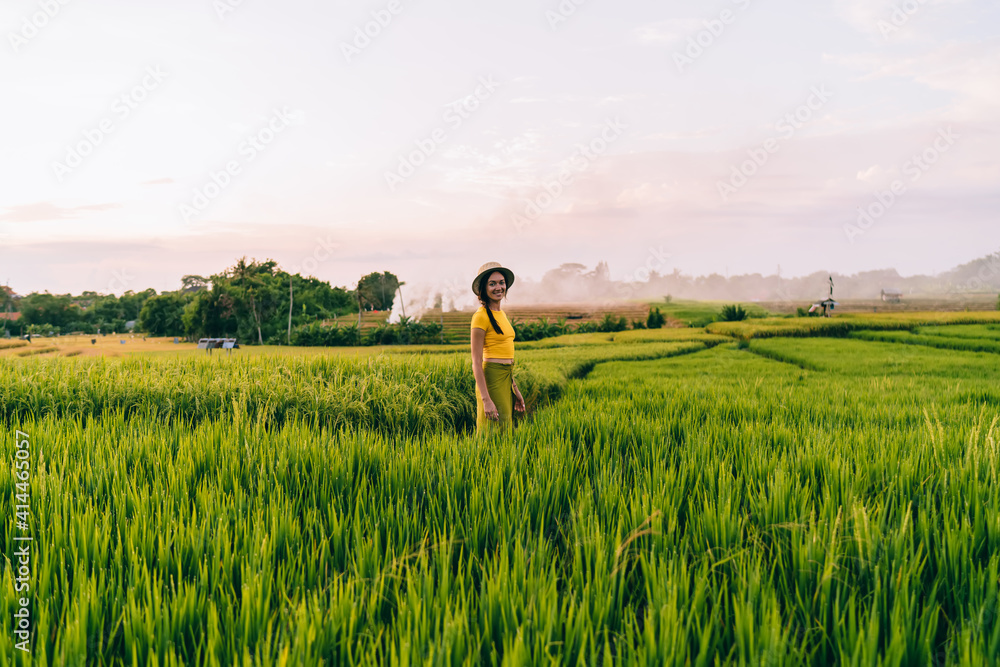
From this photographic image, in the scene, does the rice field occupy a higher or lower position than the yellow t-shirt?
lower

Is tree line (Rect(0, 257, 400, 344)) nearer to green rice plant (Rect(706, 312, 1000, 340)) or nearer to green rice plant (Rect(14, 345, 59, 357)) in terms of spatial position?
green rice plant (Rect(14, 345, 59, 357))

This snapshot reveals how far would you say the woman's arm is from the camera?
173 inches

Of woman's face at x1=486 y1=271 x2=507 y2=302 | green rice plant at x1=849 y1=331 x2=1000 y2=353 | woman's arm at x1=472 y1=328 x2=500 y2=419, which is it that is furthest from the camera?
green rice plant at x1=849 y1=331 x2=1000 y2=353

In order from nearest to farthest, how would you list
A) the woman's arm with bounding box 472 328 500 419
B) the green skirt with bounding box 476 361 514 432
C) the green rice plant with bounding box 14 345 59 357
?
the woman's arm with bounding box 472 328 500 419, the green skirt with bounding box 476 361 514 432, the green rice plant with bounding box 14 345 59 357

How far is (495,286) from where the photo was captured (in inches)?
179

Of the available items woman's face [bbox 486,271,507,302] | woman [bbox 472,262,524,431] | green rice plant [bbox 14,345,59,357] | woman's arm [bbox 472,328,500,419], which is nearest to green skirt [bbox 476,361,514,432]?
woman [bbox 472,262,524,431]

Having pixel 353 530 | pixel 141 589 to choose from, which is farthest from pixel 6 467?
pixel 353 530

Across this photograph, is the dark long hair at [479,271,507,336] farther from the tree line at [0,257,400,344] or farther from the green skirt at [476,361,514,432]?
the tree line at [0,257,400,344]

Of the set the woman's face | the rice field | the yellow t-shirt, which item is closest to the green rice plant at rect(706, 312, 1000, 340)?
the rice field

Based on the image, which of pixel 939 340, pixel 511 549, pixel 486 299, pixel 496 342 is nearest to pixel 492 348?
pixel 496 342

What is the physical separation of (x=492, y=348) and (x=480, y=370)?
0.34 meters

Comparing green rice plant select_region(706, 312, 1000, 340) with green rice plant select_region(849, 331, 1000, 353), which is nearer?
green rice plant select_region(849, 331, 1000, 353)

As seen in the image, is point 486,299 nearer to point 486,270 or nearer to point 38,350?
point 486,270

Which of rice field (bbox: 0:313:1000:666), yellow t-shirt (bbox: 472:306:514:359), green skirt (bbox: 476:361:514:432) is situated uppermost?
yellow t-shirt (bbox: 472:306:514:359)
